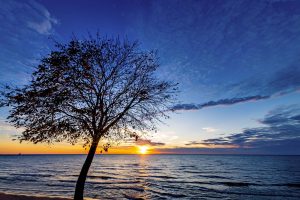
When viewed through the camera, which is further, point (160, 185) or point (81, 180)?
point (160, 185)

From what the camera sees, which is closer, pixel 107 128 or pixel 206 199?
pixel 107 128

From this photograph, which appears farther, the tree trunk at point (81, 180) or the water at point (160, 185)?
the water at point (160, 185)

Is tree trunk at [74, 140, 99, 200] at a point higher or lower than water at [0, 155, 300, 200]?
higher

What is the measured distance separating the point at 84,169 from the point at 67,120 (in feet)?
12.3

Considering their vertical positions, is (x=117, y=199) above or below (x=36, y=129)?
below

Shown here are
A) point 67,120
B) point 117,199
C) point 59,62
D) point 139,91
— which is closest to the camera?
point 59,62

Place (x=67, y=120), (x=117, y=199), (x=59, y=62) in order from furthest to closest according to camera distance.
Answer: (x=117, y=199)
(x=67, y=120)
(x=59, y=62)

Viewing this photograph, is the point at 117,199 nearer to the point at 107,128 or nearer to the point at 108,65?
the point at 107,128

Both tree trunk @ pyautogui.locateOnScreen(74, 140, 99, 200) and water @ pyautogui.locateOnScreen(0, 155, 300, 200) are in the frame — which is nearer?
tree trunk @ pyautogui.locateOnScreen(74, 140, 99, 200)

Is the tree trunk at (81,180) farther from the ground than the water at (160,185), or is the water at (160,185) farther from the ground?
the tree trunk at (81,180)

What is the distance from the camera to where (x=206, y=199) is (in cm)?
3175

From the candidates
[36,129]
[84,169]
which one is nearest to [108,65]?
[36,129]

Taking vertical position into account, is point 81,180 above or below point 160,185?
above

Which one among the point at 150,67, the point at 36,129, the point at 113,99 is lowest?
the point at 36,129
